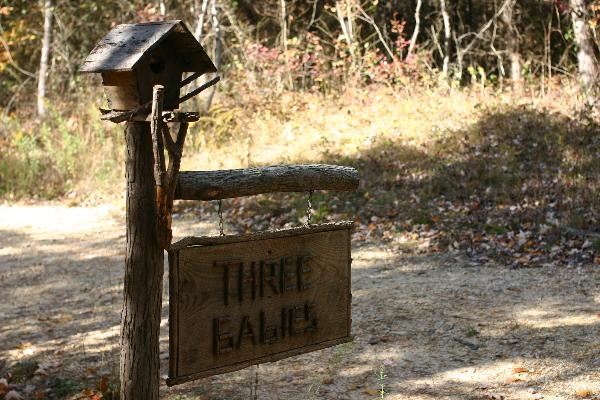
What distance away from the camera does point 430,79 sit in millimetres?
13031

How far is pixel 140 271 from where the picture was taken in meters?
3.10

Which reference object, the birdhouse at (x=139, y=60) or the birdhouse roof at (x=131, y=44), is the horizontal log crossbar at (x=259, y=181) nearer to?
the birdhouse at (x=139, y=60)

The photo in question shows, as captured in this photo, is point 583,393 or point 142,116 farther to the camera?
point 583,393

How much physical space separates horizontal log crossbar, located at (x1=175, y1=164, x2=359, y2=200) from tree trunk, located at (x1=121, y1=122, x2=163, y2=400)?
15 cm

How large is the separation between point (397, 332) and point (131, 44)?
11.6 ft

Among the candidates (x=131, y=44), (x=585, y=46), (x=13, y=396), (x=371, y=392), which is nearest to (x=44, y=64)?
(x=585, y=46)

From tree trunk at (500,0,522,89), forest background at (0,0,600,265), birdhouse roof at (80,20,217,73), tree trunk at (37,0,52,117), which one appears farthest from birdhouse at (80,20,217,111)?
tree trunk at (500,0,522,89)

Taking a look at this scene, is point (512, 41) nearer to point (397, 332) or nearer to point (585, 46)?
point (585, 46)

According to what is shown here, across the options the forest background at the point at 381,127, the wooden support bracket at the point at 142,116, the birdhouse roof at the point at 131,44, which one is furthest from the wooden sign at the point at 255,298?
the forest background at the point at 381,127

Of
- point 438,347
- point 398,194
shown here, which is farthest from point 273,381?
point 398,194

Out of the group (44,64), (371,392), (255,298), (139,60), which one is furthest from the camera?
(44,64)

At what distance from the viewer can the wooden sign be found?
3.06 metres

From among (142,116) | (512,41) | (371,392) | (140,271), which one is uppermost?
(512,41)

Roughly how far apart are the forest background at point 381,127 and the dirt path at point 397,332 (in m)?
0.94
